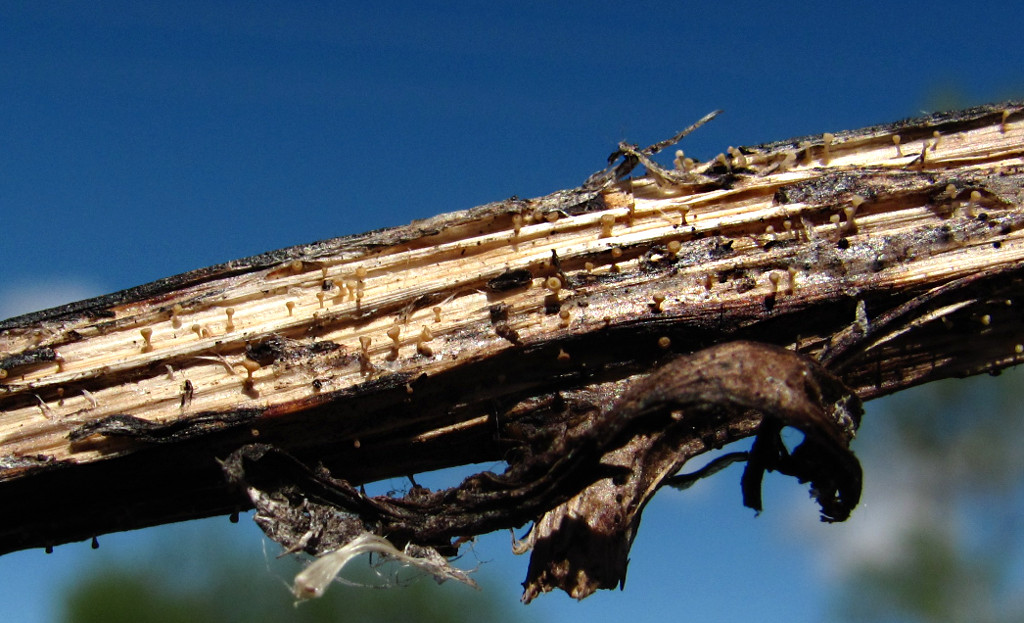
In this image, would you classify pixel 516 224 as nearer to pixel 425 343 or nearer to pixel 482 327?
pixel 482 327

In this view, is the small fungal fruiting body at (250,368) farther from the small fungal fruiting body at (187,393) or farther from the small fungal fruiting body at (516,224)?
the small fungal fruiting body at (516,224)

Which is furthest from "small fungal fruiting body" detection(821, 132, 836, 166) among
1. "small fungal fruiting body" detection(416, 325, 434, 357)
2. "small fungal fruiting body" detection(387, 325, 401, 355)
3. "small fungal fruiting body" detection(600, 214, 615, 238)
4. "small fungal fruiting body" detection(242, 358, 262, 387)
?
"small fungal fruiting body" detection(242, 358, 262, 387)

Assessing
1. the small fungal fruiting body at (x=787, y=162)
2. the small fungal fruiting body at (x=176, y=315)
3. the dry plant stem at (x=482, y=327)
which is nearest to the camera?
the dry plant stem at (x=482, y=327)

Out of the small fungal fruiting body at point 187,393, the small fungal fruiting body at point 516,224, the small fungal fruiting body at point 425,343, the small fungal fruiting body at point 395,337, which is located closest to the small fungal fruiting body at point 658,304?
the small fungal fruiting body at point 516,224

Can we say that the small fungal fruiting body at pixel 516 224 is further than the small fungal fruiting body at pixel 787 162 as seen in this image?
No

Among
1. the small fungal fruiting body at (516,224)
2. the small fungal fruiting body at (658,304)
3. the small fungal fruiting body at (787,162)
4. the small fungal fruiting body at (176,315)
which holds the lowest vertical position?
the small fungal fruiting body at (658,304)

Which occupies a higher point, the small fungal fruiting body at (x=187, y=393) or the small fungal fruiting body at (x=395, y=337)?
the small fungal fruiting body at (x=395, y=337)

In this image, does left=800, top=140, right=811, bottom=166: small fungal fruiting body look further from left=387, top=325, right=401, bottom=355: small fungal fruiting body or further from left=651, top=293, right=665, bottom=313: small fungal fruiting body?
left=387, top=325, right=401, bottom=355: small fungal fruiting body

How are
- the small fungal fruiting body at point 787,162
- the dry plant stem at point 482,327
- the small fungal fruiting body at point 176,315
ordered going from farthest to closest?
1. the small fungal fruiting body at point 787,162
2. the small fungal fruiting body at point 176,315
3. the dry plant stem at point 482,327
